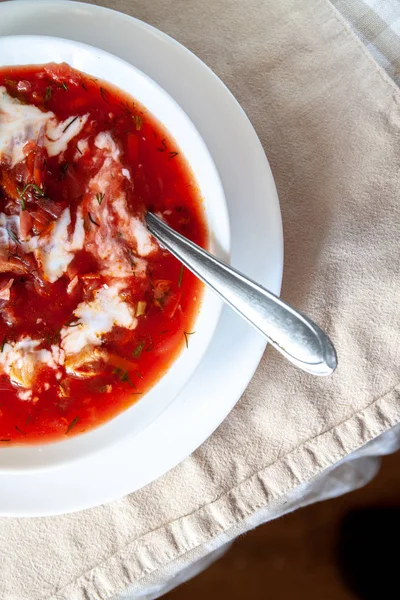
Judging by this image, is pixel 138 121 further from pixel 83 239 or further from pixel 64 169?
pixel 83 239

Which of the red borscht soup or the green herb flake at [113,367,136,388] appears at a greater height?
the red borscht soup

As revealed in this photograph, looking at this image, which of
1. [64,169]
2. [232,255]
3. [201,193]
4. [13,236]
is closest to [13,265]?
[13,236]

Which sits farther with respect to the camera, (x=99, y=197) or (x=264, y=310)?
(x=99, y=197)

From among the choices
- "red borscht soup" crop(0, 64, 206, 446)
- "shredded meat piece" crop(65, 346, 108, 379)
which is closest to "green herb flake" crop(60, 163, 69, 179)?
"red borscht soup" crop(0, 64, 206, 446)

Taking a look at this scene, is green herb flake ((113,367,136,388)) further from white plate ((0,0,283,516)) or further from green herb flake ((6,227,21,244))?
green herb flake ((6,227,21,244))

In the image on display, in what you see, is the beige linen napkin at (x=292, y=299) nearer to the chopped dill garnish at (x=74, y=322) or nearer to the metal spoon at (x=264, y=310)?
the metal spoon at (x=264, y=310)

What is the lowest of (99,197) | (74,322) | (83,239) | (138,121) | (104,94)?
(74,322)

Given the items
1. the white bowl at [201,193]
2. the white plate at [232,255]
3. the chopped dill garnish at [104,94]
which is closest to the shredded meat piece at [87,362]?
the white bowl at [201,193]
